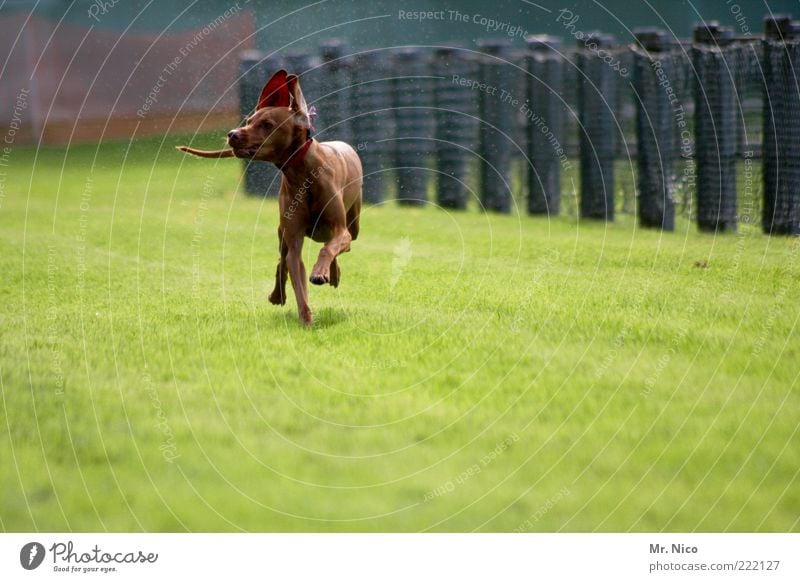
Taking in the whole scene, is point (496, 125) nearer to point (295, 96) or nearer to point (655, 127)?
point (655, 127)

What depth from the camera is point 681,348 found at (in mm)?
4527

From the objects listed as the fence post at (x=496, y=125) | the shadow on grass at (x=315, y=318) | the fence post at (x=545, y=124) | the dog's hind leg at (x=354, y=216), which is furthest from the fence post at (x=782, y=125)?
the shadow on grass at (x=315, y=318)

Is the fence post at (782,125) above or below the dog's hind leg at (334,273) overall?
above

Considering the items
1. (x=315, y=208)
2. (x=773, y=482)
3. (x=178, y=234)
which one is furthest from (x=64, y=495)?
(x=178, y=234)

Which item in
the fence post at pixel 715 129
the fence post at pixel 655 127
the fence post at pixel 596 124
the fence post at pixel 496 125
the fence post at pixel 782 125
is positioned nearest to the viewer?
the fence post at pixel 782 125

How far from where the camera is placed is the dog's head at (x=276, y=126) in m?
4.50

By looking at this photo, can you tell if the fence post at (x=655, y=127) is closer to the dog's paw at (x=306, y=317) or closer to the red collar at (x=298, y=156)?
the dog's paw at (x=306, y=317)

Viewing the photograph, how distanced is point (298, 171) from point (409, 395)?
110 cm

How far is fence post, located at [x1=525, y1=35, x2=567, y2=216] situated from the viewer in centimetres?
839

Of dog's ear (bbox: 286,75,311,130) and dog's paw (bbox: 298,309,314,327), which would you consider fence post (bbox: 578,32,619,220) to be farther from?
dog's ear (bbox: 286,75,311,130)

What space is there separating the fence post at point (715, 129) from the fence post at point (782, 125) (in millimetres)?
306

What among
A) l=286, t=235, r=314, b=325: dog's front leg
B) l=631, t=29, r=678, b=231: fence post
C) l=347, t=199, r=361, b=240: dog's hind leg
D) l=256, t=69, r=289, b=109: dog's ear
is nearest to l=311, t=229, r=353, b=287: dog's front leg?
l=286, t=235, r=314, b=325: dog's front leg

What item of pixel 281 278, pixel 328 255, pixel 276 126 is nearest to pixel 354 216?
pixel 281 278

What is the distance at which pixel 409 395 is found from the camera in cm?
411
